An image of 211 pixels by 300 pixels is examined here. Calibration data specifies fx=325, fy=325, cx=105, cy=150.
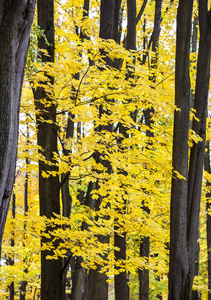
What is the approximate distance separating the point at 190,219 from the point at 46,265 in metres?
3.11

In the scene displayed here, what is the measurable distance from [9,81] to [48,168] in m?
4.08

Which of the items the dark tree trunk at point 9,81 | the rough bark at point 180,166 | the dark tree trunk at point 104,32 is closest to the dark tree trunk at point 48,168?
the dark tree trunk at point 104,32

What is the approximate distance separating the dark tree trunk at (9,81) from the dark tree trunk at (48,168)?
347 cm

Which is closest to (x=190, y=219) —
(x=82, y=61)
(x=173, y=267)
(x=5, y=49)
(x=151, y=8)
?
(x=173, y=267)

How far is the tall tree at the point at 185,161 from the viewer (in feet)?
18.0

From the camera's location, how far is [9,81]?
109 inches

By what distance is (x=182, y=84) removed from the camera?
583 cm

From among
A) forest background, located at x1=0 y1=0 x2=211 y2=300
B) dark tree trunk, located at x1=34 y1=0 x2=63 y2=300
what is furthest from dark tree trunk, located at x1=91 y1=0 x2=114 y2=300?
dark tree trunk, located at x1=34 y1=0 x2=63 y2=300

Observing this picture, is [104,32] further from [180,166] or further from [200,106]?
[180,166]

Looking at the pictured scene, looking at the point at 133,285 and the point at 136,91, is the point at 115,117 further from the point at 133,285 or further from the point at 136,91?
the point at 133,285

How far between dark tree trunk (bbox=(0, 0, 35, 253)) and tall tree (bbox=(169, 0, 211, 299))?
3474 mm

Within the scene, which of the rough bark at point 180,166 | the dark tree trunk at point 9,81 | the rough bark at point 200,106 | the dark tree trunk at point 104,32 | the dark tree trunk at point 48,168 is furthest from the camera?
the dark tree trunk at point 104,32

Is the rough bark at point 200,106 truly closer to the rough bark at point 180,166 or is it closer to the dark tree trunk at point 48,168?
the rough bark at point 180,166

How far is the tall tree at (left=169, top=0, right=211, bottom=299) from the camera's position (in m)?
5.49
